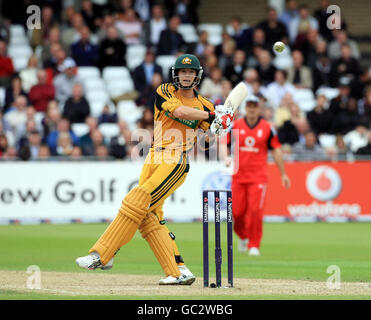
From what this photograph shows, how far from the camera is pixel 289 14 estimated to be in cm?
2384

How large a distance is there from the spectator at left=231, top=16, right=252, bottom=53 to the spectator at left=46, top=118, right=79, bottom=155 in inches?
212

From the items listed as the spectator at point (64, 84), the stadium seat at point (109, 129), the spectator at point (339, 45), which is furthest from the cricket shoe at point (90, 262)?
the spectator at point (339, 45)

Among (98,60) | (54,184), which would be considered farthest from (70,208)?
(98,60)

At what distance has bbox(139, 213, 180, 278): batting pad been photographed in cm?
975

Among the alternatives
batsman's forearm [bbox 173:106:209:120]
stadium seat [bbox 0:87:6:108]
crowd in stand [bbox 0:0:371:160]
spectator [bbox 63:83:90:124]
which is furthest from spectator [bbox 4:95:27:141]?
batsman's forearm [bbox 173:106:209:120]

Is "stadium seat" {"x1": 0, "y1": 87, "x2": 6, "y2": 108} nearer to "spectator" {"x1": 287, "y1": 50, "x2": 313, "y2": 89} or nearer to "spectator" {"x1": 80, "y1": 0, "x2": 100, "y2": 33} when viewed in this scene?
"spectator" {"x1": 80, "y1": 0, "x2": 100, "y2": 33}

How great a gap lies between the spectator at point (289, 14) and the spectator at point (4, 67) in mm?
6942

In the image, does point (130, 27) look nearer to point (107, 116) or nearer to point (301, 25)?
point (107, 116)

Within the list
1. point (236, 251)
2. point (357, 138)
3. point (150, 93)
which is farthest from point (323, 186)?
point (236, 251)

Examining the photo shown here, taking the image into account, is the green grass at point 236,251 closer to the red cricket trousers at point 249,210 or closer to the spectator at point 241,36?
the red cricket trousers at point 249,210

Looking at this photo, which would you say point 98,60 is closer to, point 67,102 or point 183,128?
point 67,102

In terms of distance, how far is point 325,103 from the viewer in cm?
2169
